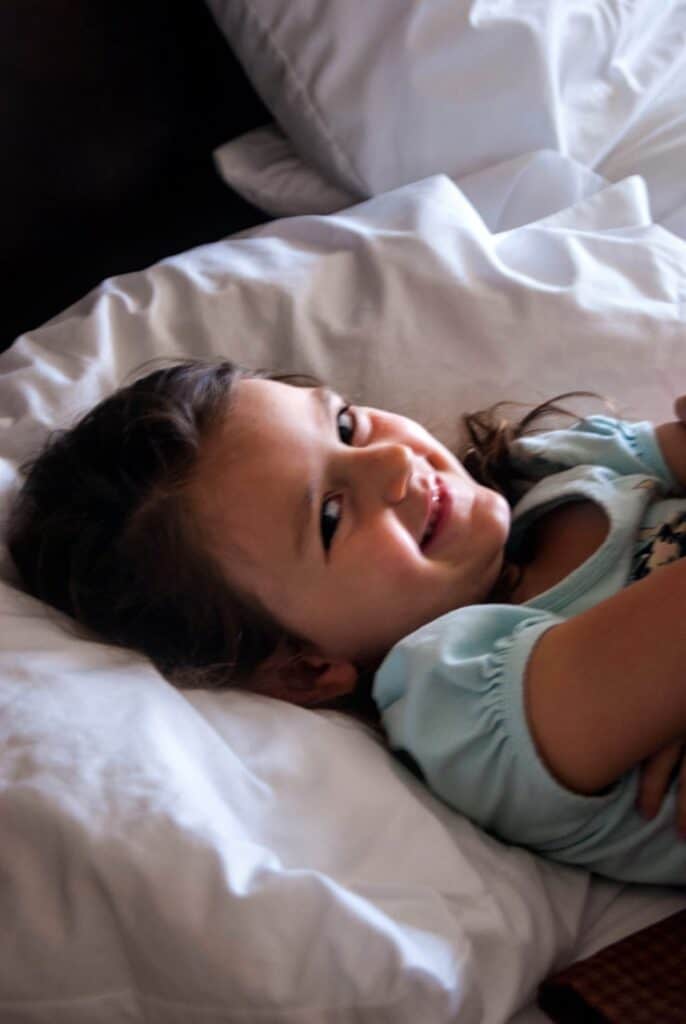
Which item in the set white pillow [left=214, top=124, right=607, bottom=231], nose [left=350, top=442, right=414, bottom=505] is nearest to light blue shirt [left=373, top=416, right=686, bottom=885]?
nose [left=350, top=442, right=414, bottom=505]

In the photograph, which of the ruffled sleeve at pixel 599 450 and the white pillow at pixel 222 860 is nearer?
the white pillow at pixel 222 860

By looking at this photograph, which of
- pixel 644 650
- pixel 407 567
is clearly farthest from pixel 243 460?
pixel 644 650

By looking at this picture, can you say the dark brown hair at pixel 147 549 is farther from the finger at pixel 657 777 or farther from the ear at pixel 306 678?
the finger at pixel 657 777

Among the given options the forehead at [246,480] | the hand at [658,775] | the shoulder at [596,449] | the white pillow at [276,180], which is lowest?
the hand at [658,775]

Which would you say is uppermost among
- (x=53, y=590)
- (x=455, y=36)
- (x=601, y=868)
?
(x=455, y=36)

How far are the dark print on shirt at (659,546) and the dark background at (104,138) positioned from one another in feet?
2.23

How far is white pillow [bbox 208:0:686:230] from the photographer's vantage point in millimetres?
1164

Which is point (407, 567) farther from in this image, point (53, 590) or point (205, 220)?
point (205, 220)

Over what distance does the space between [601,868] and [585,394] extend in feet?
1.47

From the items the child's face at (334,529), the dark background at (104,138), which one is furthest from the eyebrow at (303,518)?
the dark background at (104,138)

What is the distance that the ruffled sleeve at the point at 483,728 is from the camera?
740 mm

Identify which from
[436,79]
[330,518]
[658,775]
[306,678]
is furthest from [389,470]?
[436,79]

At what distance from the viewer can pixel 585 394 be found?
105cm

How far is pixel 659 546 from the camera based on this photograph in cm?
86
